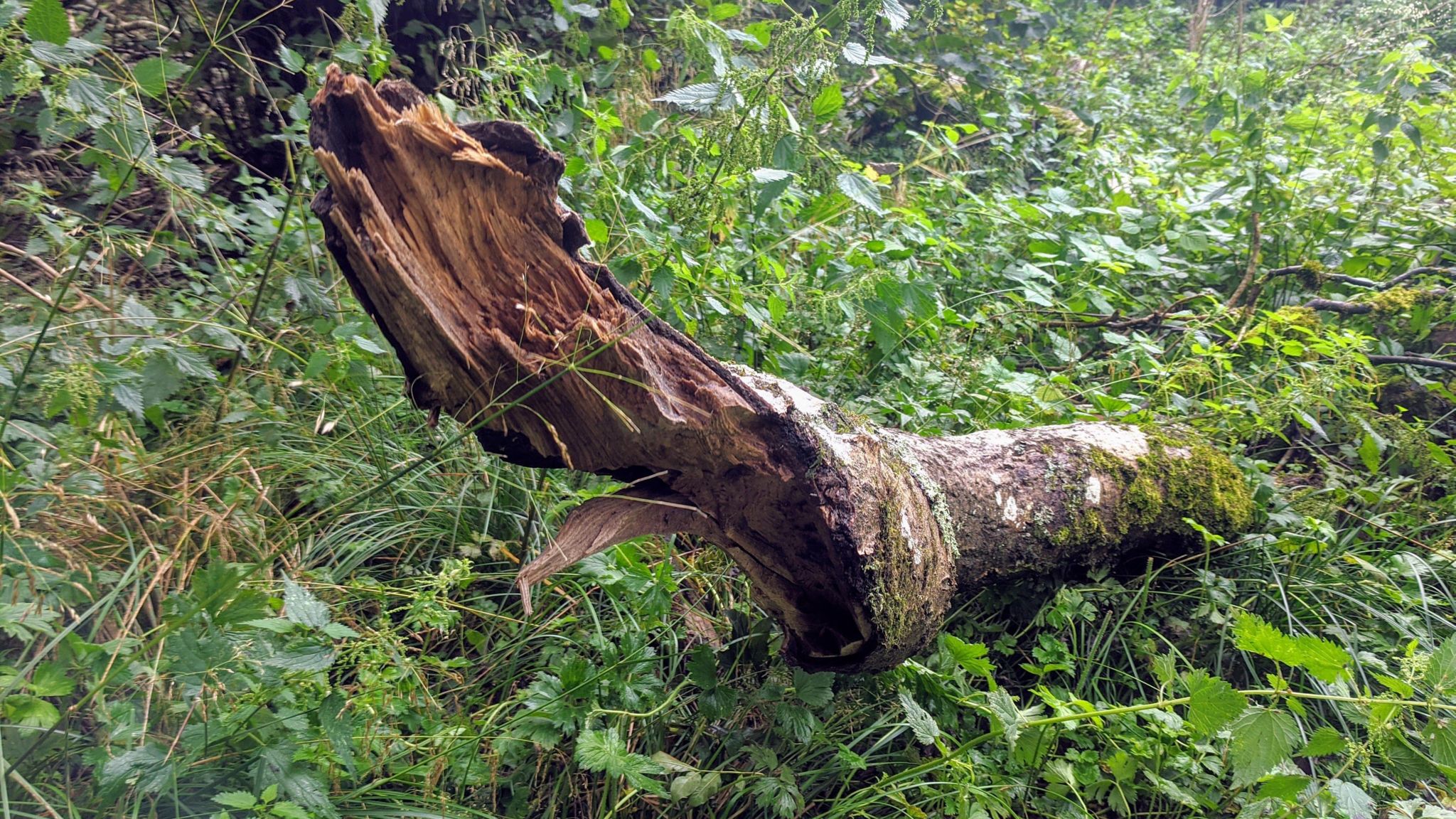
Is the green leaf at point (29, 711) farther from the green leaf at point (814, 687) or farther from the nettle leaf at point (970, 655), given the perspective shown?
the nettle leaf at point (970, 655)

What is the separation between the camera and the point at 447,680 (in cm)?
198

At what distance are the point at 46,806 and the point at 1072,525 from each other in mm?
2179

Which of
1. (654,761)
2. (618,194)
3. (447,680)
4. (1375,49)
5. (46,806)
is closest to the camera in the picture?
(46,806)

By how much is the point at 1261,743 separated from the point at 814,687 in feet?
2.70

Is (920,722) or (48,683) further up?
(48,683)

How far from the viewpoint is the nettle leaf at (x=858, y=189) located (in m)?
2.00

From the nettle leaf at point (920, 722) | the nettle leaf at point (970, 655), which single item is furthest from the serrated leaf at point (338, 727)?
the nettle leaf at point (970, 655)

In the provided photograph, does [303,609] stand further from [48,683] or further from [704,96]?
[704,96]

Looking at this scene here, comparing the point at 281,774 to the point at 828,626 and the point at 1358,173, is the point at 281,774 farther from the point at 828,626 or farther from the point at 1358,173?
the point at 1358,173

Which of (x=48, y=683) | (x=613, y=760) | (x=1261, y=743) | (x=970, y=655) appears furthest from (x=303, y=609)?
(x=1261, y=743)

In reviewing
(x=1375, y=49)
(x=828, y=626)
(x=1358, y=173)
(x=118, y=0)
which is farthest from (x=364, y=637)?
(x=1375, y=49)

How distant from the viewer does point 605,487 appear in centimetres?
239

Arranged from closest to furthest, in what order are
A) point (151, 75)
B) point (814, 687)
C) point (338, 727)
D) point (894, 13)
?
point (338, 727) → point (814, 687) → point (151, 75) → point (894, 13)

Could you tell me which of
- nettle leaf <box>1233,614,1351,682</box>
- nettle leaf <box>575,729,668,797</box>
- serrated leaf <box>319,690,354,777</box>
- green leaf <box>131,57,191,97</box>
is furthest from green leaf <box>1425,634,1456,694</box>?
green leaf <box>131,57,191,97</box>
